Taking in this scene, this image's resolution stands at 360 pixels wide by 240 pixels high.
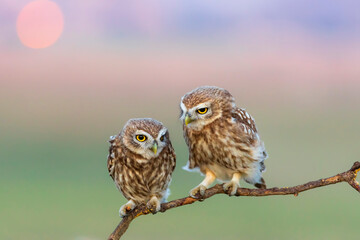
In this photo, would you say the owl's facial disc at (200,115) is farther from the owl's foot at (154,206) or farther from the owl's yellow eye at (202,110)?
the owl's foot at (154,206)

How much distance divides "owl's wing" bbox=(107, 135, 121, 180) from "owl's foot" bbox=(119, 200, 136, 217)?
0.19 meters

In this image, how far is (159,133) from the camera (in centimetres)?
207

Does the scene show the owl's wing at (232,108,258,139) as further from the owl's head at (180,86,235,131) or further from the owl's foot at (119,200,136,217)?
the owl's foot at (119,200,136,217)

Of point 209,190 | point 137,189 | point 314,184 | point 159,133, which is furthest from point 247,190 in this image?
point 137,189

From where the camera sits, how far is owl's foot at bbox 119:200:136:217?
243 centimetres

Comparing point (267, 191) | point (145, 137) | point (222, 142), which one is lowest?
point (267, 191)

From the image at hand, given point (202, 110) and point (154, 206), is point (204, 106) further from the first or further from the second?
point (154, 206)

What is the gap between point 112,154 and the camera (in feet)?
8.50

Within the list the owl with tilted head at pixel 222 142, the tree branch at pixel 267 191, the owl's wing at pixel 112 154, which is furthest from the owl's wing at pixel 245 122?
the owl's wing at pixel 112 154

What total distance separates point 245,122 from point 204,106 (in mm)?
479

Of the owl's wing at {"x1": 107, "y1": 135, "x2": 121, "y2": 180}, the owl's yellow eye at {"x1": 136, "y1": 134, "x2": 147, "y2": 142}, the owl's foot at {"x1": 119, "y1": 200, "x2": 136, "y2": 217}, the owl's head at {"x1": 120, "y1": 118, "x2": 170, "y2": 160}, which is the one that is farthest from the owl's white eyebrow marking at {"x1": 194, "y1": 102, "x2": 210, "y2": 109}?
the owl's foot at {"x1": 119, "y1": 200, "x2": 136, "y2": 217}

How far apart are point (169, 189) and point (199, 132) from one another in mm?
486

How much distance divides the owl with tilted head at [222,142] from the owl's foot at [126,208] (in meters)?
0.44

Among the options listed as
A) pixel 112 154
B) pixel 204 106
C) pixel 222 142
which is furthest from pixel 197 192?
pixel 112 154
